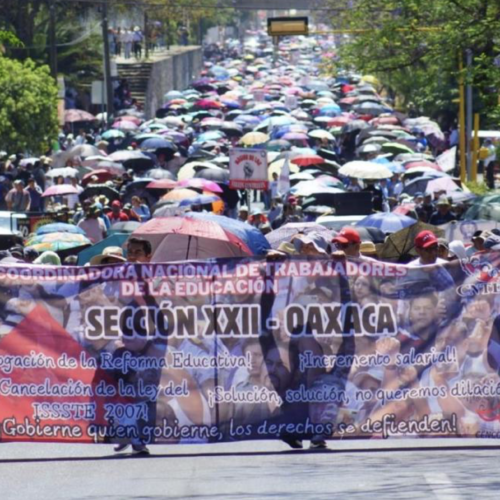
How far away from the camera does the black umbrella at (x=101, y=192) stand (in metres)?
29.4

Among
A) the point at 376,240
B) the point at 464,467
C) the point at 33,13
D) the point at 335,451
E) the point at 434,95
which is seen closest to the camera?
the point at 464,467

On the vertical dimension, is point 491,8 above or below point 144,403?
above

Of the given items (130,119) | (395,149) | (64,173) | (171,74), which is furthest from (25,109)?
(171,74)

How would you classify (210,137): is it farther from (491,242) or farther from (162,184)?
(491,242)

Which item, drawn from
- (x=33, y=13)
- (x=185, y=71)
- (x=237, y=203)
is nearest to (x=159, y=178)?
(x=237, y=203)

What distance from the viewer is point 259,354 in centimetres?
1094

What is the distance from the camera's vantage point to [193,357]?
431 inches

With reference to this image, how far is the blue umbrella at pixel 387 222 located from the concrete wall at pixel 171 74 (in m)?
55.4

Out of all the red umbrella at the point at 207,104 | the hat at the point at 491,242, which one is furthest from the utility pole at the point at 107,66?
the hat at the point at 491,242

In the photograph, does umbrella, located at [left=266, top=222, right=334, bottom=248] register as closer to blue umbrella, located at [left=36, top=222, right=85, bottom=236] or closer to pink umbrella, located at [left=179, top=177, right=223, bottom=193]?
blue umbrella, located at [left=36, top=222, right=85, bottom=236]

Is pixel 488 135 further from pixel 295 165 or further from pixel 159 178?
pixel 159 178

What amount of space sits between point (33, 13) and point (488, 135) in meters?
25.3

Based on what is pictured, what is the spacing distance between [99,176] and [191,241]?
15.9 metres

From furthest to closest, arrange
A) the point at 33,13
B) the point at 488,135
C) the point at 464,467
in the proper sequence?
1. the point at 33,13
2. the point at 488,135
3. the point at 464,467
